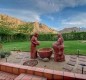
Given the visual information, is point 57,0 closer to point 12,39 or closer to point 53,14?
point 53,14

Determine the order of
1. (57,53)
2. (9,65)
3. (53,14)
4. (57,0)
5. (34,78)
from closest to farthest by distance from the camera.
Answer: (34,78) → (9,65) → (57,0) → (57,53) → (53,14)

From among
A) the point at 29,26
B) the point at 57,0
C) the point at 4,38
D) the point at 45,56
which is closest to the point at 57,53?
the point at 45,56

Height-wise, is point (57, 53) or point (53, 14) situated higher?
point (53, 14)

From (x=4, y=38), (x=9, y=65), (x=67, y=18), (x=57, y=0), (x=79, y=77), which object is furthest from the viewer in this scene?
(x=4, y=38)

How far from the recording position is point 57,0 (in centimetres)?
495

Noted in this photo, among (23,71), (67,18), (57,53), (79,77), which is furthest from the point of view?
(67,18)

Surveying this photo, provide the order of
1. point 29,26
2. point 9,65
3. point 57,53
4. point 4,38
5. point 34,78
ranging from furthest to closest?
1. point 29,26
2. point 4,38
3. point 57,53
4. point 9,65
5. point 34,78

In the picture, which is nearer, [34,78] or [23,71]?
[34,78]

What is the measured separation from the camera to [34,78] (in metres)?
2.46

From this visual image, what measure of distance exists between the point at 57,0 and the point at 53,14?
5182 millimetres

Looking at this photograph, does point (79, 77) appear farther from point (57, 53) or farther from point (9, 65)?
point (57, 53)

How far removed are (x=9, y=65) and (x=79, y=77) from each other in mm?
1543

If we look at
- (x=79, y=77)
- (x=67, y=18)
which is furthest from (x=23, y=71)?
(x=67, y=18)

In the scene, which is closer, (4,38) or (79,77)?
(79,77)
